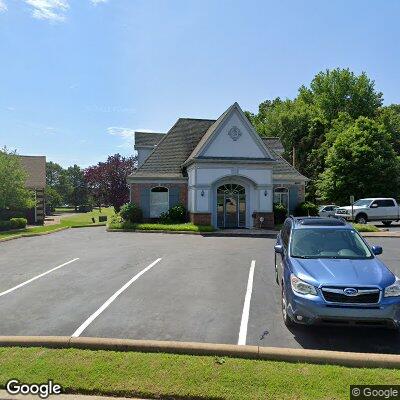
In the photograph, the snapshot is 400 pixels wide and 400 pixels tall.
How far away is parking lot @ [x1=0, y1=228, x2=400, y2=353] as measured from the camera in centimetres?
646

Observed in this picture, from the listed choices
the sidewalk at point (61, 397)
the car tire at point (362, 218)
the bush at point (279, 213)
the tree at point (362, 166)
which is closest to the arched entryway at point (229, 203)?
the bush at point (279, 213)

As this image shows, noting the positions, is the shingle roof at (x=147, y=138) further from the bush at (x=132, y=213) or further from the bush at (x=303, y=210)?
the bush at (x=303, y=210)

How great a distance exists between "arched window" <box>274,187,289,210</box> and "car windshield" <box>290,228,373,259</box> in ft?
66.8

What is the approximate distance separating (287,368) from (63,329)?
4.07 meters

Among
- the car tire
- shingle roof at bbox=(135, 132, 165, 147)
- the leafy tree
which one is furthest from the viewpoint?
the leafy tree

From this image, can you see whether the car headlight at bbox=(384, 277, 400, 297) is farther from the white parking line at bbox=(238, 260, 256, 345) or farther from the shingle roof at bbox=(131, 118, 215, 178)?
the shingle roof at bbox=(131, 118, 215, 178)

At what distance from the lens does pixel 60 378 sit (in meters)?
4.80

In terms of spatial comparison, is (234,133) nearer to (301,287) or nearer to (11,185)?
(11,185)

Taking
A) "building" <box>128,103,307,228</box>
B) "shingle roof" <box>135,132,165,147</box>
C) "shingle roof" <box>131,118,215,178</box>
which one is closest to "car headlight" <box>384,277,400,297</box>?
"building" <box>128,103,307,228</box>

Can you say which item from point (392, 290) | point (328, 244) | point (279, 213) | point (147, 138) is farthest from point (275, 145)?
point (392, 290)

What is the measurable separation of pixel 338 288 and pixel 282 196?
75.4 ft

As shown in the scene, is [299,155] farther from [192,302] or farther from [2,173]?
[192,302]

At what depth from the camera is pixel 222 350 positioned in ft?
18.0

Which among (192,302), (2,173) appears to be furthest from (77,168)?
(192,302)
